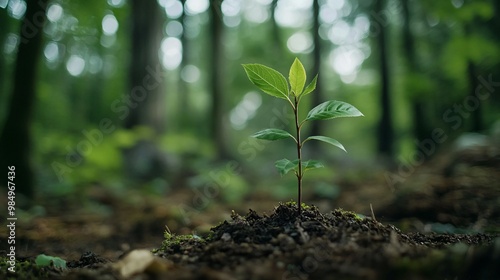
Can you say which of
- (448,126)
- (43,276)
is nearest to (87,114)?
(448,126)

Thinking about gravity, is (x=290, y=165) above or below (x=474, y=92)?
below

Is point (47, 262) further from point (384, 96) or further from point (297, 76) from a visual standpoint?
point (384, 96)

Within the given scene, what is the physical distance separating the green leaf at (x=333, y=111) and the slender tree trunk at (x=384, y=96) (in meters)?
9.55

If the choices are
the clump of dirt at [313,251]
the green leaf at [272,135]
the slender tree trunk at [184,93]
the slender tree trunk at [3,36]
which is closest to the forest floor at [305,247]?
the clump of dirt at [313,251]

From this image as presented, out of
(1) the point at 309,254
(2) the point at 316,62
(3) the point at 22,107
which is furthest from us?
(2) the point at 316,62

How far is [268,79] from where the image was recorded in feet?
5.06

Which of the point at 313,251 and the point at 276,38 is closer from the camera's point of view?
the point at 313,251

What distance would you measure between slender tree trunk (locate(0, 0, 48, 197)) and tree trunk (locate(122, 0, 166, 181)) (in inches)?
124

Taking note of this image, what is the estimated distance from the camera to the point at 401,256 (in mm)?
1176

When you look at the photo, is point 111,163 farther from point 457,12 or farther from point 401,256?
point 457,12

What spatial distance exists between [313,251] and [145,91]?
7622 mm

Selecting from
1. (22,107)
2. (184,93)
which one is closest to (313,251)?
(22,107)

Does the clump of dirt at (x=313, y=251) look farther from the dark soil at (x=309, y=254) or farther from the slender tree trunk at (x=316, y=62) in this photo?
the slender tree trunk at (x=316, y=62)

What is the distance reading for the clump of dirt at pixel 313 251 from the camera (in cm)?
108
